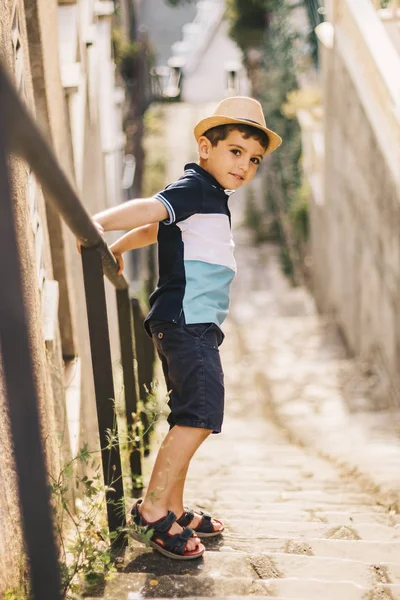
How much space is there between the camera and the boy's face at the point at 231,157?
269 cm

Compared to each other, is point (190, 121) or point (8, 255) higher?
point (190, 121)

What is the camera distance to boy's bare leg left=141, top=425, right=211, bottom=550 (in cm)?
254

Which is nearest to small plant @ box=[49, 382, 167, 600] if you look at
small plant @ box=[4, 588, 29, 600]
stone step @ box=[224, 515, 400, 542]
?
small plant @ box=[4, 588, 29, 600]

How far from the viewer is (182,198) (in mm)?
2551

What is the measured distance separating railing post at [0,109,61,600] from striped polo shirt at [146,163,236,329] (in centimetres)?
132

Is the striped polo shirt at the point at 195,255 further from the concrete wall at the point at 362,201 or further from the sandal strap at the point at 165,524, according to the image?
the concrete wall at the point at 362,201

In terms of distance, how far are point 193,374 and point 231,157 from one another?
29.2 inches

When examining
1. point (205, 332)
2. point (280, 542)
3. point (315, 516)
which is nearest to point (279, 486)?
point (315, 516)

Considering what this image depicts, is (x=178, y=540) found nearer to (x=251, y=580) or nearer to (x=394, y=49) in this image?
(x=251, y=580)

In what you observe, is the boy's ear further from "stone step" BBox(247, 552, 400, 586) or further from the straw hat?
"stone step" BBox(247, 552, 400, 586)

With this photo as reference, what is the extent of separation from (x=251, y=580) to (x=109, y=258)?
1076 millimetres

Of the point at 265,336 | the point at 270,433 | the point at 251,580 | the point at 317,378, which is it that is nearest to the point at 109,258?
the point at 251,580

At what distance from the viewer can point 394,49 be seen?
6.46m

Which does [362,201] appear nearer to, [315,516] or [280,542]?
[315,516]
